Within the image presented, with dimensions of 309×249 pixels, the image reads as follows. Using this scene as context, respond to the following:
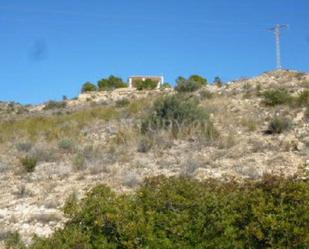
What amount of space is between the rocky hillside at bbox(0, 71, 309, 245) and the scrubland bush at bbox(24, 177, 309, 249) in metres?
1.06

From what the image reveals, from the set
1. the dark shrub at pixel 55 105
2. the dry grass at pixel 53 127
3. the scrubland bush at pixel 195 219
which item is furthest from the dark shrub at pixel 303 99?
the dark shrub at pixel 55 105

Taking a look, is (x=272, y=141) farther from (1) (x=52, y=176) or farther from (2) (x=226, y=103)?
(2) (x=226, y=103)

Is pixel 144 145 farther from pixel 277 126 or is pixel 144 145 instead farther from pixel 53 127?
pixel 53 127

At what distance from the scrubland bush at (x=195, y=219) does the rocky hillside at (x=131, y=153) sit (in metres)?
1.06

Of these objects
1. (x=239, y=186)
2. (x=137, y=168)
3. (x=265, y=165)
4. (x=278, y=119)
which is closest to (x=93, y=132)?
(x=278, y=119)

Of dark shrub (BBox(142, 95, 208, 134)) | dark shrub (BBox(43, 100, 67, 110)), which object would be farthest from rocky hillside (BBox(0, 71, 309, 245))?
dark shrub (BBox(43, 100, 67, 110))

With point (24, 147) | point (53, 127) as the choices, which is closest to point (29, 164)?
point (24, 147)

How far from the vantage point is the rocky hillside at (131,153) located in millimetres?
11617

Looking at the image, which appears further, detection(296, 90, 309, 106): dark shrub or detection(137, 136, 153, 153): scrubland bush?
detection(296, 90, 309, 106): dark shrub

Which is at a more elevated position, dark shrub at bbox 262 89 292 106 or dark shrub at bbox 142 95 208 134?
dark shrub at bbox 262 89 292 106

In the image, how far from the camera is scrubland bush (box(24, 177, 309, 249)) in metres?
6.12

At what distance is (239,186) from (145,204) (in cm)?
121

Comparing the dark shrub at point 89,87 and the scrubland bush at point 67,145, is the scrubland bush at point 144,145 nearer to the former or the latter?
the scrubland bush at point 67,145

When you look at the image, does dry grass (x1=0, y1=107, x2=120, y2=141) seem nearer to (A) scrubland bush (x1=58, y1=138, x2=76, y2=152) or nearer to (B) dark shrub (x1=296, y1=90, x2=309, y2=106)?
(A) scrubland bush (x1=58, y1=138, x2=76, y2=152)
